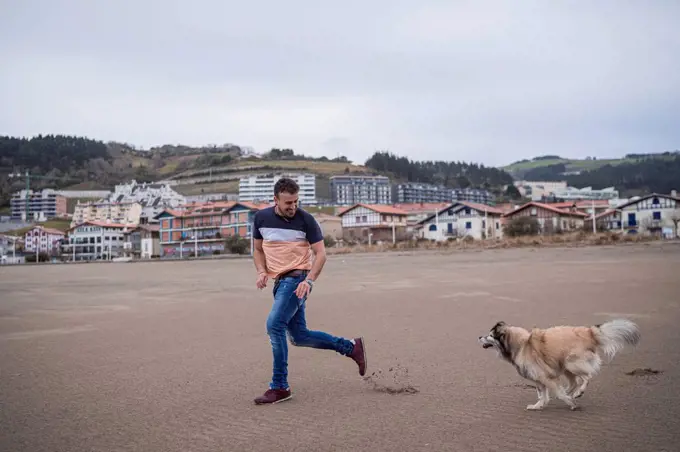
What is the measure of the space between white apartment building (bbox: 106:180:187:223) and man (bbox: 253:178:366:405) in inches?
4816

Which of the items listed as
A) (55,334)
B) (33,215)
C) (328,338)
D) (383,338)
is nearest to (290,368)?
(328,338)

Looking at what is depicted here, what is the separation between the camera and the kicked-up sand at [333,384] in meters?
3.74

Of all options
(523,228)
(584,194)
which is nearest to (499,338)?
(523,228)

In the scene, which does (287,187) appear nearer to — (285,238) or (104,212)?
(285,238)

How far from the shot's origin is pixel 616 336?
4.26 metres

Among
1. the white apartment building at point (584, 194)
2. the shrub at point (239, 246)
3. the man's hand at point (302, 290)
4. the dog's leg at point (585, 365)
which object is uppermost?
the white apartment building at point (584, 194)

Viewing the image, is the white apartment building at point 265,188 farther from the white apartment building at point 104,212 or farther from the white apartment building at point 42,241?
the white apartment building at point 42,241

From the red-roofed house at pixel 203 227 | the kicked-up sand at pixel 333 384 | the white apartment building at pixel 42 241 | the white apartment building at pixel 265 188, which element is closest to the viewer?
the kicked-up sand at pixel 333 384

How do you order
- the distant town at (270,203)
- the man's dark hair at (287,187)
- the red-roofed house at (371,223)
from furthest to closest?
1. the red-roofed house at (371,223)
2. the distant town at (270,203)
3. the man's dark hair at (287,187)

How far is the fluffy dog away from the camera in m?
4.29

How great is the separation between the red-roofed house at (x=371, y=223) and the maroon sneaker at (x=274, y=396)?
73.4 meters

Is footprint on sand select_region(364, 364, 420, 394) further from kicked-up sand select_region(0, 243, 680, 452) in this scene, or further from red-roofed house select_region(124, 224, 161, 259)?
red-roofed house select_region(124, 224, 161, 259)

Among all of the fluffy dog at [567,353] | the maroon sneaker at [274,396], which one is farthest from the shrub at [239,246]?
the fluffy dog at [567,353]

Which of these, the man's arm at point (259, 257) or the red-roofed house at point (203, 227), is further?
the red-roofed house at point (203, 227)
